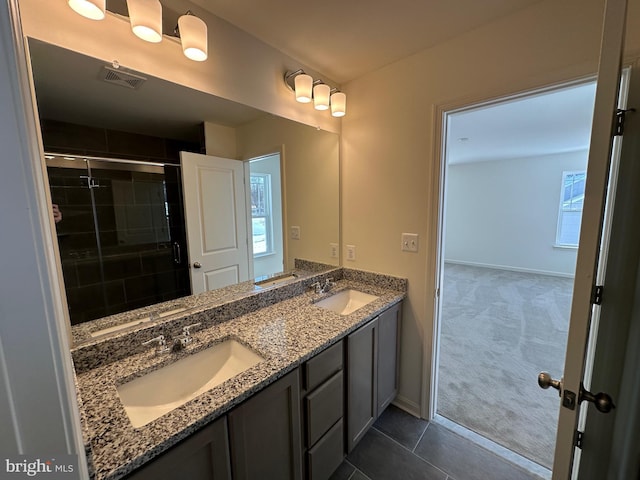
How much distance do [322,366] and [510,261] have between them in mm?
6294

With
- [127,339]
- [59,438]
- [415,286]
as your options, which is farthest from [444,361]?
[59,438]

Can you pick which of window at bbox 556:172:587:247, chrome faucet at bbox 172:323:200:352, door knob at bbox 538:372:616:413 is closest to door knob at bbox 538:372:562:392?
door knob at bbox 538:372:616:413

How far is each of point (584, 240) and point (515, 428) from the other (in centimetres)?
174

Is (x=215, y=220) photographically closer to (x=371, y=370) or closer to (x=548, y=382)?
(x=371, y=370)

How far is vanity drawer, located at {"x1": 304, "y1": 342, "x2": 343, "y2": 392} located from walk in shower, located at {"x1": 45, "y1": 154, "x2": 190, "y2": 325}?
74 centimetres

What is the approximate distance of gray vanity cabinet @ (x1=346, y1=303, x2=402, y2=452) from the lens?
150 centimetres

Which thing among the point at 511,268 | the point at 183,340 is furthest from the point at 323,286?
the point at 511,268

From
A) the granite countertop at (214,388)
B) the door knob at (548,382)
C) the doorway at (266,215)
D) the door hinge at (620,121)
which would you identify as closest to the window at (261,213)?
the doorway at (266,215)

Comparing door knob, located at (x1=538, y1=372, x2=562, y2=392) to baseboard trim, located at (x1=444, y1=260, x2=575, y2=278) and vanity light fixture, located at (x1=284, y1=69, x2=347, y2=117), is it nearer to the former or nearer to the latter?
vanity light fixture, located at (x1=284, y1=69, x2=347, y2=117)

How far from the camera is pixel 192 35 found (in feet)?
3.70

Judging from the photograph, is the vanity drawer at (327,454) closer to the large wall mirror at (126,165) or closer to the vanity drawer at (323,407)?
the vanity drawer at (323,407)

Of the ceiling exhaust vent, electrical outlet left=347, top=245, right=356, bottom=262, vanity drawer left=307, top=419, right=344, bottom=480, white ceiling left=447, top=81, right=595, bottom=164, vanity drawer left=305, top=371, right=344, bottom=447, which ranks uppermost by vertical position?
white ceiling left=447, top=81, right=595, bottom=164

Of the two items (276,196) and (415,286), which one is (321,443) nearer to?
(415,286)

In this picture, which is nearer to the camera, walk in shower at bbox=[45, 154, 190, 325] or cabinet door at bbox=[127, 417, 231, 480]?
cabinet door at bbox=[127, 417, 231, 480]
